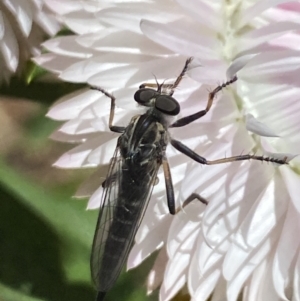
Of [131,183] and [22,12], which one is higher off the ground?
[22,12]

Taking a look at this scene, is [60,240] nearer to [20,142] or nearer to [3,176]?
[3,176]

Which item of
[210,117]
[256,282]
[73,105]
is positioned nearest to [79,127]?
[73,105]

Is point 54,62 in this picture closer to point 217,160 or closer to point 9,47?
point 9,47

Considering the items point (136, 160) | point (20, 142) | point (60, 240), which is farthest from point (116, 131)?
point (20, 142)

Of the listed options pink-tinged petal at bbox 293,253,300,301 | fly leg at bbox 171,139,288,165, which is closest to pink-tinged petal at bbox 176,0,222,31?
fly leg at bbox 171,139,288,165

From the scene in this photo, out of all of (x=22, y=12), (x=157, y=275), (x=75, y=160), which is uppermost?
(x=22, y=12)

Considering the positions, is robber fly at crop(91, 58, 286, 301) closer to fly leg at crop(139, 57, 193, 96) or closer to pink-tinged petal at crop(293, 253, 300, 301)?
fly leg at crop(139, 57, 193, 96)

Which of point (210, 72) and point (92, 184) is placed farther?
point (92, 184)
